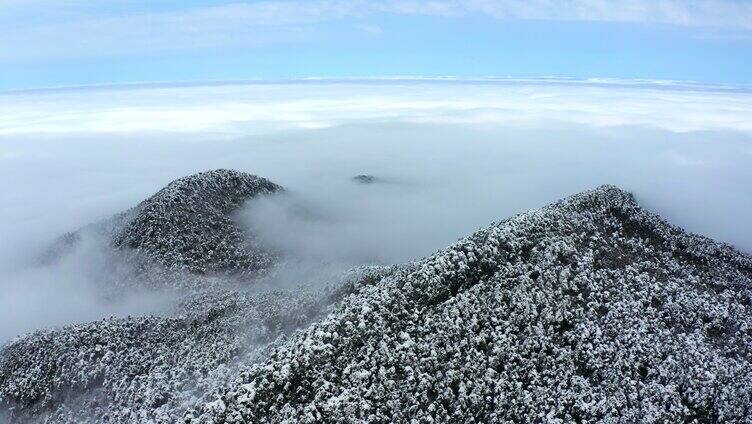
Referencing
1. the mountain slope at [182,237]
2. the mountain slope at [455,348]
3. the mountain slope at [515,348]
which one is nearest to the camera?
the mountain slope at [515,348]

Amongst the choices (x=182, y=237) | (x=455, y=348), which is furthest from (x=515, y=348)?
(x=182, y=237)

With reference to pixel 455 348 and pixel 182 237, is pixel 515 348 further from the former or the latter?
pixel 182 237

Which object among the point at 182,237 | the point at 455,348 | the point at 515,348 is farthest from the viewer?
the point at 182,237

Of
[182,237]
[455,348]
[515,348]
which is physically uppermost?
[455,348]

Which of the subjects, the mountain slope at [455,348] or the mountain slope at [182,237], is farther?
the mountain slope at [182,237]

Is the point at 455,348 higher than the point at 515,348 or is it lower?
higher

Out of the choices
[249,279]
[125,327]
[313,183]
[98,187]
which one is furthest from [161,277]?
[98,187]

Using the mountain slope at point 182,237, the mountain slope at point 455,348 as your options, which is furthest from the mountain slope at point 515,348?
the mountain slope at point 182,237

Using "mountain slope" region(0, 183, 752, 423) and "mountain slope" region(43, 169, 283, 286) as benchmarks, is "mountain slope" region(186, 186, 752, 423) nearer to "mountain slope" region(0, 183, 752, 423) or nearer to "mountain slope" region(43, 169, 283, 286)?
"mountain slope" region(0, 183, 752, 423)

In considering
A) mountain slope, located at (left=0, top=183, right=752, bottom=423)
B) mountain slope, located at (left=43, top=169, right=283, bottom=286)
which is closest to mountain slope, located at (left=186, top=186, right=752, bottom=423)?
mountain slope, located at (left=0, top=183, right=752, bottom=423)

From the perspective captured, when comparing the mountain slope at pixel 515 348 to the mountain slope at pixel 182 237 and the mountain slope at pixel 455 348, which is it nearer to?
the mountain slope at pixel 455 348
